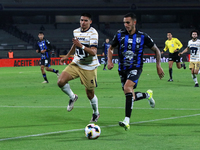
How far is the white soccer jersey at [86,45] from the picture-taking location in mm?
8594

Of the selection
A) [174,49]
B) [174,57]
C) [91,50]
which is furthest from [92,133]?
[174,49]

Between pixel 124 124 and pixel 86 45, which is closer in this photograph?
pixel 124 124

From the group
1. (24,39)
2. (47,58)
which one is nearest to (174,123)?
(47,58)

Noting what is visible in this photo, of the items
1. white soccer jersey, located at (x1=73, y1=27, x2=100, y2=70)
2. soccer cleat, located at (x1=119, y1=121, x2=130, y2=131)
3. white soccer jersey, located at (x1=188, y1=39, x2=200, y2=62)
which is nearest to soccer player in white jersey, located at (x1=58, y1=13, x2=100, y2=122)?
white soccer jersey, located at (x1=73, y1=27, x2=100, y2=70)

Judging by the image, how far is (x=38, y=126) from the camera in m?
8.08

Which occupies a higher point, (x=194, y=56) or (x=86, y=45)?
(x=86, y=45)

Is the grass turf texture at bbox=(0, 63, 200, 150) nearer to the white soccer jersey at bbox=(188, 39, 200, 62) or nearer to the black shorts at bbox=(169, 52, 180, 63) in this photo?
the white soccer jersey at bbox=(188, 39, 200, 62)

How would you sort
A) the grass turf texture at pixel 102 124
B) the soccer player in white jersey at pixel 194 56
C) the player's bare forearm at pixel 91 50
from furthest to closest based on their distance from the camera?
1. the soccer player in white jersey at pixel 194 56
2. the player's bare forearm at pixel 91 50
3. the grass turf texture at pixel 102 124

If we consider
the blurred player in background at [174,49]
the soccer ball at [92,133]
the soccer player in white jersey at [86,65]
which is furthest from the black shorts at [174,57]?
the soccer ball at [92,133]

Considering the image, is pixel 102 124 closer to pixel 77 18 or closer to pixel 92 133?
pixel 92 133

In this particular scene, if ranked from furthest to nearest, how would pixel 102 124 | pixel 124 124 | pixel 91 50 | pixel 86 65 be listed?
pixel 86 65
pixel 91 50
pixel 102 124
pixel 124 124

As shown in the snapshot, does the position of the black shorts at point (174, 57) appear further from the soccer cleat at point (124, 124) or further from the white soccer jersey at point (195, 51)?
the soccer cleat at point (124, 124)

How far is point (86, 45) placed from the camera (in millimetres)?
8734

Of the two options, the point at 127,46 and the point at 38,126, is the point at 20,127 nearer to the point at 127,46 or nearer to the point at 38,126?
the point at 38,126
